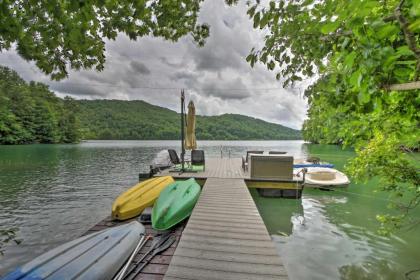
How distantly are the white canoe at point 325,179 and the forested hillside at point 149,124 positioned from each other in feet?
327

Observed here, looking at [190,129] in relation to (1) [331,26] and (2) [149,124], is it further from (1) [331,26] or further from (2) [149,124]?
(2) [149,124]

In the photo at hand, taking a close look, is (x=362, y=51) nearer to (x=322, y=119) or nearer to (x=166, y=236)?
(x=322, y=119)

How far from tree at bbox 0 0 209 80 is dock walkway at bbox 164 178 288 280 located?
2.85 metres

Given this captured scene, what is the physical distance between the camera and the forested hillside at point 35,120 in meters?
48.1

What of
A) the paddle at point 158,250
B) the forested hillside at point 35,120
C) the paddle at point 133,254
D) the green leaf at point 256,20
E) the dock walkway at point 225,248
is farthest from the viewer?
the forested hillside at point 35,120

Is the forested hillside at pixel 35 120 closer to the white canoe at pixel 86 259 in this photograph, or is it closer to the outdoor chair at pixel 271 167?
the outdoor chair at pixel 271 167

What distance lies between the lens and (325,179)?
39.8ft

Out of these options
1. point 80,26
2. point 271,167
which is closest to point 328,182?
point 271,167

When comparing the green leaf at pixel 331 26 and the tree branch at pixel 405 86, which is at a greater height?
the green leaf at pixel 331 26

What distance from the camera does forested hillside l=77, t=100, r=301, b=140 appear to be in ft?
363

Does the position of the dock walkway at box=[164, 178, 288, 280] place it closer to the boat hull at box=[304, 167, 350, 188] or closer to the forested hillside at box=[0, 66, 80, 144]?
the boat hull at box=[304, 167, 350, 188]

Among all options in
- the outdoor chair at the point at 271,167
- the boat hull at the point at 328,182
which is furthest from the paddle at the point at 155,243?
the boat hull at the point at 328,182

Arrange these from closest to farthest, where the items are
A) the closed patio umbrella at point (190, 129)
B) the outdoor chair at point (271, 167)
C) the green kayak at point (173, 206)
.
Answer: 1. the green kayak at point (173, 206)
2. the outdoor chair at point (271, 167)
3. the closed patio umbrella at point (190, 129)

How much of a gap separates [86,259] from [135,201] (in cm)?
295
